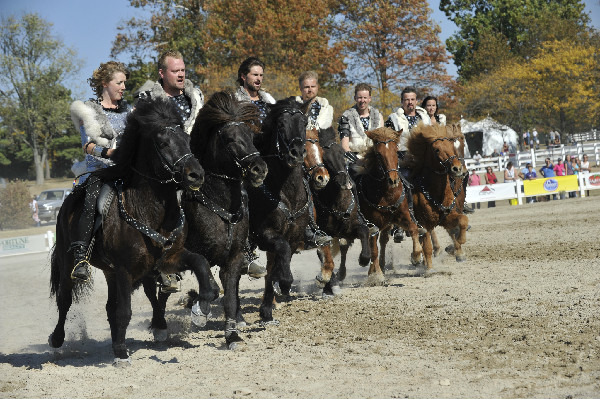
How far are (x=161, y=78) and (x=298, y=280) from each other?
18.6ft

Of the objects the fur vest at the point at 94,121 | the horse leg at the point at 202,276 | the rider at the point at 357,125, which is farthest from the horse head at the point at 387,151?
the horse leg at the point at 202,276

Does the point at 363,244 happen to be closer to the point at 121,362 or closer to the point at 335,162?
the point at 335,162

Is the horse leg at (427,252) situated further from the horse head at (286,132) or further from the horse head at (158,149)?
the horse head at (158,149)

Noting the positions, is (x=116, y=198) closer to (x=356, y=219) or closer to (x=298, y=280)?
(x=356, y=219)

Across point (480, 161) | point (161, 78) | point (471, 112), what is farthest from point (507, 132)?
point (161, 78)

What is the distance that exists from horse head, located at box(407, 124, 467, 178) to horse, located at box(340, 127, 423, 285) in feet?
2.28

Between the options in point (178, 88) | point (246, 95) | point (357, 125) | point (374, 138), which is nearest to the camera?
point (178, 88)

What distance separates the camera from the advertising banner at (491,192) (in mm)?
28312

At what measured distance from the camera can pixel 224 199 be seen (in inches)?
299

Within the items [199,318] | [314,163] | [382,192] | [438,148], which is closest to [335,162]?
[314,163]

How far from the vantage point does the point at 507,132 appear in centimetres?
5506

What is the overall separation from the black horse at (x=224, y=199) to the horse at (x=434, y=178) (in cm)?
512

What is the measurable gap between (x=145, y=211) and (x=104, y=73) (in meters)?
2.11

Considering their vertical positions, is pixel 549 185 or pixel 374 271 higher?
pixel 549 185
